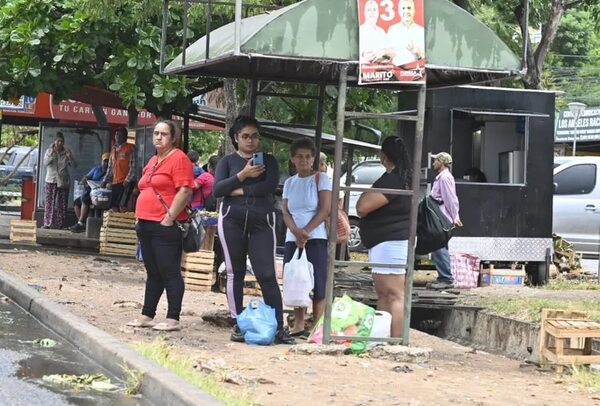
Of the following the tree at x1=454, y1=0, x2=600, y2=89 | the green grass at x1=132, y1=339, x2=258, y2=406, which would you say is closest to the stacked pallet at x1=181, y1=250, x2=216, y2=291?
the green grass at x1=132, y1=339, x2=258, y2=406

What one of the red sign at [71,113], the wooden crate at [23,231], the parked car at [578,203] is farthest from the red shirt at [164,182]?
the red sign at [71,113]

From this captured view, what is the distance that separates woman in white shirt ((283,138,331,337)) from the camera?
9.57 m

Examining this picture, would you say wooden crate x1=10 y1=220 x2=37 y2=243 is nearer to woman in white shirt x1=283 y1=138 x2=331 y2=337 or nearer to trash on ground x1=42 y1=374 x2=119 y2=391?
woman in white shirt x1=283 y1=138 x2=331 y2=337

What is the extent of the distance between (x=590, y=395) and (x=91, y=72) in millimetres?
11916

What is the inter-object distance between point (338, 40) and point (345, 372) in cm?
249

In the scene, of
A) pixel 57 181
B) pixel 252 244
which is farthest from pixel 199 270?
pixel 57 181

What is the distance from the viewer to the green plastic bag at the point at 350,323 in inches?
359

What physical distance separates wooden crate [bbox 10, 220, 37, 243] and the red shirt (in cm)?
1130

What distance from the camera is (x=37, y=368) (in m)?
8.07

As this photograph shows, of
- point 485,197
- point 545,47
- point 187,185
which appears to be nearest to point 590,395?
point 187,185

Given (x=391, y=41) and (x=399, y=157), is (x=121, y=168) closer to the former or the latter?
(x=399, y=157)

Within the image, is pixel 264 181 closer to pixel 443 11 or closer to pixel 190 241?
pixel 190 241

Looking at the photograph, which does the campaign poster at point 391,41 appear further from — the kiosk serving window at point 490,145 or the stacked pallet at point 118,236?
the stacked pallet at point 118,236

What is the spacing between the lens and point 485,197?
54.5ft
